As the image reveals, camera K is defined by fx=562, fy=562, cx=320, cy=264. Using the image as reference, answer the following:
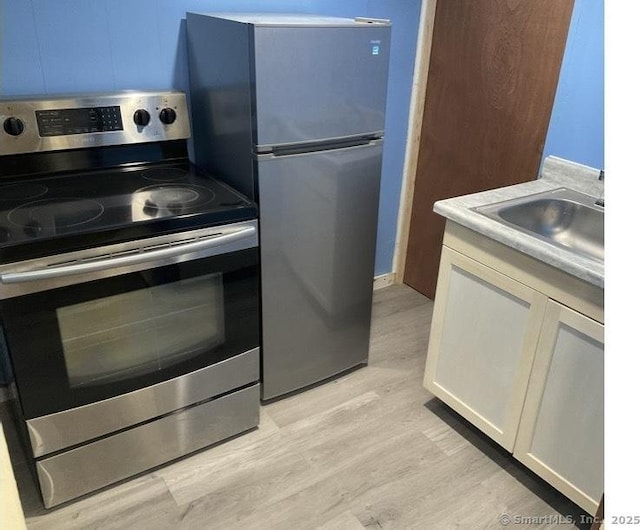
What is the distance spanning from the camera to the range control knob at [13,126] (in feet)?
5.67

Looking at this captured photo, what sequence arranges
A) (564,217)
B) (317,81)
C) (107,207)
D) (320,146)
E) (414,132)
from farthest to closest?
(414,132), (564,217), (320,146), (317,81), (107,207)

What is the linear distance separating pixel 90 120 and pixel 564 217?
1679 millimetres

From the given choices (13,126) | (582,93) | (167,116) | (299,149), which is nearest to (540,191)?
(582,93)

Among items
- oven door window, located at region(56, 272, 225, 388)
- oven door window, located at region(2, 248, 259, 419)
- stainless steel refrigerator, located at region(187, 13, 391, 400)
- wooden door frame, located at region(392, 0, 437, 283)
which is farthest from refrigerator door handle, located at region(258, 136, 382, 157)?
wooden door frame, located at region(392, 0, 437, 283)

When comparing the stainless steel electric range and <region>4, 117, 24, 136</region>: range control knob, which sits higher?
<region>4, 117, 24, 136</region>: range control knob

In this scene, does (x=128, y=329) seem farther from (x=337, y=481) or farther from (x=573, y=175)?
(x=573, y=175)

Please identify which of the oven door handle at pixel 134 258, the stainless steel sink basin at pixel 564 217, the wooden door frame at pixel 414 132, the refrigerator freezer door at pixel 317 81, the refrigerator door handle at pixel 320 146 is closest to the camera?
the oven door handle at pixel 134 258

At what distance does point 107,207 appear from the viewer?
65.3 inches

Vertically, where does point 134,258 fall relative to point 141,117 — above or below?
below

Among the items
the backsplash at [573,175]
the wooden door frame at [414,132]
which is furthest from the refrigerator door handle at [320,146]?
the wooden door frame at [414,132]

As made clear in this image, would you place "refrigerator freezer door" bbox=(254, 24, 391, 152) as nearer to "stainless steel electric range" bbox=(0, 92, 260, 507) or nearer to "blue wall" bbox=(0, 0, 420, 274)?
"stainless steel electric range" bbox=(0, 92, 260, 507)

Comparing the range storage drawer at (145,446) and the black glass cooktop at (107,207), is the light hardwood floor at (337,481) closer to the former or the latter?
the range storage drawer at (145,446)

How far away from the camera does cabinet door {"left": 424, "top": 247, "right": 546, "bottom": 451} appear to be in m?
1.75

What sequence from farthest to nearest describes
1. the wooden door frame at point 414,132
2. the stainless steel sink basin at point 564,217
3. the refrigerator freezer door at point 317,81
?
the wooden door frame at point 414,132 < the stainless steel sink basin at point 564,217 < the refrigerator freezer door at point 317,81
